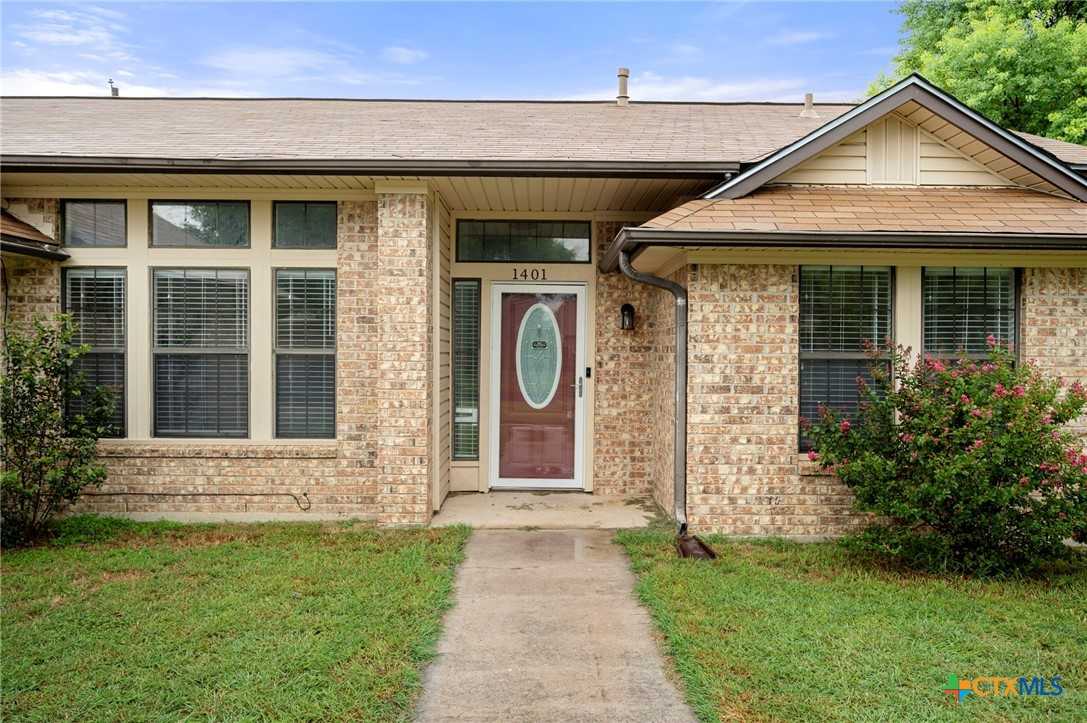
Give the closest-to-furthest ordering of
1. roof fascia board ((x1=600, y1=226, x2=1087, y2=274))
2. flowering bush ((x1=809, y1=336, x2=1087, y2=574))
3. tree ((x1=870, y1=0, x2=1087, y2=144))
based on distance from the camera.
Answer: flowering bush ((x1=809, y1=336, x2=1087, y2=574)) → roof fascia board ((x1=600, y1=226, x2=1087, y2=274)) → tree ((x1=870, y1=0, x2=1087, y2=144))

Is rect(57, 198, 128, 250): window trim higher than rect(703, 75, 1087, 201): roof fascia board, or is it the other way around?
rect(703, 75, 1087, 201): roof fascia board

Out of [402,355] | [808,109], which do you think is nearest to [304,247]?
[402,355]

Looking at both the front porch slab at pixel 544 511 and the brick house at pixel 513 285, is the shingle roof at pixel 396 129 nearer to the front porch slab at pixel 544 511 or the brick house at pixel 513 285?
the brick house at pixel 513 285

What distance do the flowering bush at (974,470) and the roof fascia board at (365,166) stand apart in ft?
8.00

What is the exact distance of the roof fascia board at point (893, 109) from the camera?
5.82m

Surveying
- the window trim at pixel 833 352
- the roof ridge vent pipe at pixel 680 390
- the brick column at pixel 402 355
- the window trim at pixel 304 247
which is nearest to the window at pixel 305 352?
the window trim at pixel 304 247

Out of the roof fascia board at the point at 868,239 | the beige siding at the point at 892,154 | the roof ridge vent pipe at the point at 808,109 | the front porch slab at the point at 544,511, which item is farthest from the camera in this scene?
the roof ridge vent pipe at the point at 808,109

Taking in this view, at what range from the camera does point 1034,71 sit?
1462cm

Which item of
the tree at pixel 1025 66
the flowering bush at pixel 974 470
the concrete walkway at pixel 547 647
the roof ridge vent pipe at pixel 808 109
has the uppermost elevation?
the tree at pixel 1025 66

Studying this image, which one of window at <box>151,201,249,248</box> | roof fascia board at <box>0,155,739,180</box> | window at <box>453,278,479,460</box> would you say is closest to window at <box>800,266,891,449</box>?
roof fascia board at <box>0,155,739,180</box>

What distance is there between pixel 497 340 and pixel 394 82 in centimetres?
1732

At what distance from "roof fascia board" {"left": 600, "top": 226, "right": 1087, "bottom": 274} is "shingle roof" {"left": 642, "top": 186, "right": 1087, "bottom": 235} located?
7 centimetres

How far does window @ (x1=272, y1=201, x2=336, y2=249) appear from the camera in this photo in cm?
669

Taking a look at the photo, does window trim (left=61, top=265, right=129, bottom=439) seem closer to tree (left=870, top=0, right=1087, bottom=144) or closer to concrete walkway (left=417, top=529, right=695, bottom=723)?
concrete walkway (left=417, top=529, right=695, bottom=723)
